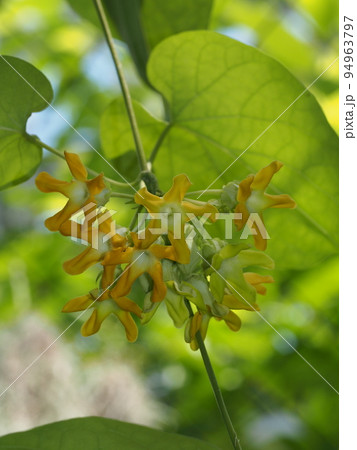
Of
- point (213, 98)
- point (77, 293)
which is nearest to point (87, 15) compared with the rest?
point (213, 98)

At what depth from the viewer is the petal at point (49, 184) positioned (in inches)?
15.1

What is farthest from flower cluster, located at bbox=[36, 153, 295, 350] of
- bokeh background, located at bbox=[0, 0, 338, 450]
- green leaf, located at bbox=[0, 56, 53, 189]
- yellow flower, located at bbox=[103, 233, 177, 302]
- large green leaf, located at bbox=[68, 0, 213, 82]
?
bokeh background, located at bbox=[0, 0, 338, 450]

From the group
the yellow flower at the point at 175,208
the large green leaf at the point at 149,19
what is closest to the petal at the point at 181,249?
the yellow flower at the point at 175,208

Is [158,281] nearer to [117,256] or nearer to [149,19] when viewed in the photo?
[117,256]

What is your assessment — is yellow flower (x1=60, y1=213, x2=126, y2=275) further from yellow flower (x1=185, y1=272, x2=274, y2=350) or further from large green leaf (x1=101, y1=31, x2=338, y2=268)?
large green leaf (x1=101, y1=31, x2=338, y2=268)

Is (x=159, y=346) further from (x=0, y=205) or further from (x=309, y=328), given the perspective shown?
(x=0, y=205)

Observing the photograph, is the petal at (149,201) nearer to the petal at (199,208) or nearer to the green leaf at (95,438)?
the petal at (199,208)

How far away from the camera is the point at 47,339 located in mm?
852

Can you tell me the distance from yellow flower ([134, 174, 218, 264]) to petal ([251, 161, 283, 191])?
37 mm

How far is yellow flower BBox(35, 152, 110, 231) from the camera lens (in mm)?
378

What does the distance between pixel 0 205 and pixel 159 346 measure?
0.43 metres

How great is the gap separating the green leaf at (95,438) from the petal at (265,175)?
184 mm

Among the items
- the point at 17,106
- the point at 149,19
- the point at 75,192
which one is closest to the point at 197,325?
the point at 75,192

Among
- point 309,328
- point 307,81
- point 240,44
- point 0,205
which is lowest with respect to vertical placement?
point 0,205
